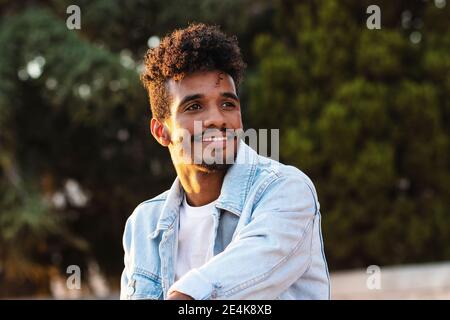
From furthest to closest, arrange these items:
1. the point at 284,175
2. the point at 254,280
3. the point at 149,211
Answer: the point at 149,211, the point at 284,175, the point at 254,280

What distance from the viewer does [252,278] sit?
1.98 metres

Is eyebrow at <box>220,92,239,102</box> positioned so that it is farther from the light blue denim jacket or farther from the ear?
the ear

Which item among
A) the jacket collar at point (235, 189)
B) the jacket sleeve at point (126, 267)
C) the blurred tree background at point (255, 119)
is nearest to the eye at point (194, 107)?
the jacket collar at point (235, 189)

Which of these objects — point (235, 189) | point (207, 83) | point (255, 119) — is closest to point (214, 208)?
point (235, 189)

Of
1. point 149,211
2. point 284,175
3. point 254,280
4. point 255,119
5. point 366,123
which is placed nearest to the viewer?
point 254,280

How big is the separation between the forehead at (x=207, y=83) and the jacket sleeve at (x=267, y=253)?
1.03 feet

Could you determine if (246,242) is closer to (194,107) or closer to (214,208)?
(214,208)

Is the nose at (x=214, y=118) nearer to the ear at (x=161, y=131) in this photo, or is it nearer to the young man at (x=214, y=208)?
the young man at (x=214, y=208)

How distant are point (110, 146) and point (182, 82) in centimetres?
685

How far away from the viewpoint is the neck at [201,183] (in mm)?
2365

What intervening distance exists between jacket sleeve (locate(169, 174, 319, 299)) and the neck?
9.3 inches

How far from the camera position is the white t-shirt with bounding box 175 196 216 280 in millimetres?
2285

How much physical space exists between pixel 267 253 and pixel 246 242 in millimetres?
62

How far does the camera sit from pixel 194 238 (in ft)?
7.62
